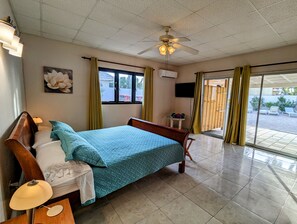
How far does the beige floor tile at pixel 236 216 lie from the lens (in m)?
1.66

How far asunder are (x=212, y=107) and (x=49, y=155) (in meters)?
5.64

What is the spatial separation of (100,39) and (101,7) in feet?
4.37

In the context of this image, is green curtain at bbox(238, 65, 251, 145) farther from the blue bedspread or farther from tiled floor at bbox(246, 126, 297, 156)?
the blue bedspread

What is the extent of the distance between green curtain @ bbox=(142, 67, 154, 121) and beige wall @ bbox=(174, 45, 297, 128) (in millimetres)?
1485

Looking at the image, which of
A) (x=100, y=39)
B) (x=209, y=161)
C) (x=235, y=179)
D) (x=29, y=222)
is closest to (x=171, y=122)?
(x=209, y=161)

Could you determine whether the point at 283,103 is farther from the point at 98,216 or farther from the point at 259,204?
the point at 98,216

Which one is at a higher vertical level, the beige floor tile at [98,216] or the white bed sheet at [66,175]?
the white bed sheet at [66,175]

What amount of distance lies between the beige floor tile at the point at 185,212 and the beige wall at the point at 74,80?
127 inches

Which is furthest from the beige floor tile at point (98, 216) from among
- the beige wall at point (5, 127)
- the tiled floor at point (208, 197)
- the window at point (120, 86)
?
the window at point (120, 86)

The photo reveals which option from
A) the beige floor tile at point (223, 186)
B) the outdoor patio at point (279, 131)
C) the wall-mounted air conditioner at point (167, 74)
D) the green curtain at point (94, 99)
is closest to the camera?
the beige floor tile at point (223, 186)

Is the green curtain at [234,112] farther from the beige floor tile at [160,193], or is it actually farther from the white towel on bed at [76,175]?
the white towel on bed at [76,175]

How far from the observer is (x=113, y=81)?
461cm

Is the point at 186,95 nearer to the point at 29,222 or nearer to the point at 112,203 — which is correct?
the point at 112,203

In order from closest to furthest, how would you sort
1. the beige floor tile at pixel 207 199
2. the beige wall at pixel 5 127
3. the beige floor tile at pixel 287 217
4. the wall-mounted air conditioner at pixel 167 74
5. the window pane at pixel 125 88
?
the beige wall at pixel 5 127 → the beige floor tile at pixel 287 217 → the beige floor tile at pixel 207 199 → the window pane at pixel 125 88 → the wall-mounted air conditioner at pixel 167 74
